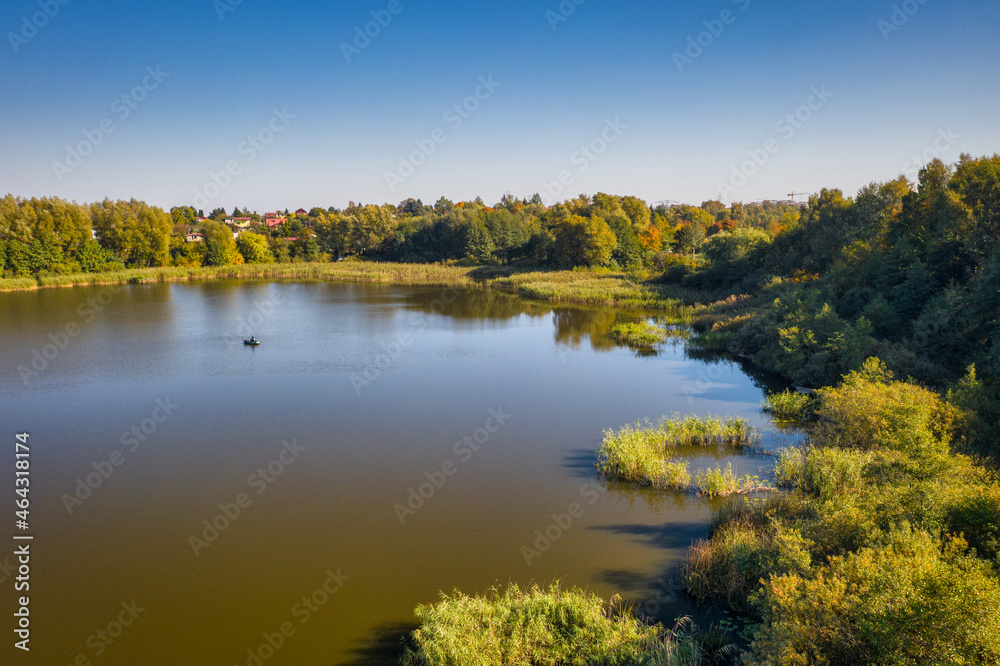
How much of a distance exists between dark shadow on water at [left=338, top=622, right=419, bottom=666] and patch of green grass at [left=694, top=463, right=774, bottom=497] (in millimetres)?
6591

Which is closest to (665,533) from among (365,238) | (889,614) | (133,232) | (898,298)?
(889,614)

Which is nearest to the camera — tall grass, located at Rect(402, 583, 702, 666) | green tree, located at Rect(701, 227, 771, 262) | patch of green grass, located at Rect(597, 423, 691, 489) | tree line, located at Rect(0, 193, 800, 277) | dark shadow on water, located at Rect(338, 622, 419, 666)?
tall grass, located at Rect(402, 583, 702, 666)

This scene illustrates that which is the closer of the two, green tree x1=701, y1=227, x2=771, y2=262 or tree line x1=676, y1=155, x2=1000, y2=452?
tree line x1=676, y1=155, x2=1000, y2=452

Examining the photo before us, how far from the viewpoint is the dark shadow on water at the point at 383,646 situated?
730 cm

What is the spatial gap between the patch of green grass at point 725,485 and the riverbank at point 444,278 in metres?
22.9

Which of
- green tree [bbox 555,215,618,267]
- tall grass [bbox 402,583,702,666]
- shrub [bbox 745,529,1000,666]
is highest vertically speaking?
green tree [bbox 555,215,618,267]

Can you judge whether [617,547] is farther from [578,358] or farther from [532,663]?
[578,358]

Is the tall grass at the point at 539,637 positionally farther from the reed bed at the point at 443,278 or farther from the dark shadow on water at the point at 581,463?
the reed bed at the point at 443,278

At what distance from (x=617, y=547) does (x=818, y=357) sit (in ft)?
38.9

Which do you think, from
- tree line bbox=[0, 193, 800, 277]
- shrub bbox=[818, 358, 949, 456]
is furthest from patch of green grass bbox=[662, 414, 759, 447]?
tree line bbox=[0, 193, 800, 277]

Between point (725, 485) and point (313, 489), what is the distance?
8633 millimetres

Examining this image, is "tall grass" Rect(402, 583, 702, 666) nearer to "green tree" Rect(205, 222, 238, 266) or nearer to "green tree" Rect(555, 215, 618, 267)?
"green tree" Rect(555, 215, 618, 267)

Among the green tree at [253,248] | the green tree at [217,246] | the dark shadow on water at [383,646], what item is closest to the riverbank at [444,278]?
the green tree at [217,246]

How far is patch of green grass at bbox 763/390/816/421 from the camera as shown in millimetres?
15859
